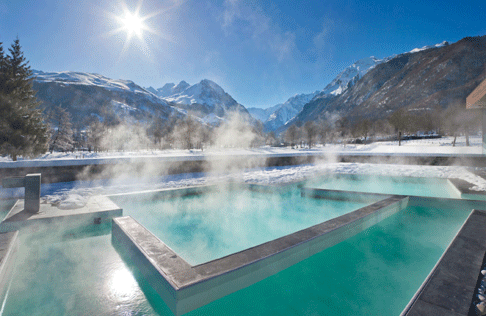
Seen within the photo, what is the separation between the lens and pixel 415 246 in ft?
11.1

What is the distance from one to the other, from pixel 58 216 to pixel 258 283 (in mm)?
3244

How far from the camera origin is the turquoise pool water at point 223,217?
3652mm

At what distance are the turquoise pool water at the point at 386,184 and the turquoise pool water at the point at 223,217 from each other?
2341 mm

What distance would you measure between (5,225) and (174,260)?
2806 mm

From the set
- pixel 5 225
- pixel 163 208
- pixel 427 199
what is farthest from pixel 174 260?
pixel 427 199

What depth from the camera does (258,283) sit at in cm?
221

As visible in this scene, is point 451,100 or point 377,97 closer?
point 451,100

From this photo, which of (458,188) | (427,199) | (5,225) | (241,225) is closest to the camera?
(5,225)

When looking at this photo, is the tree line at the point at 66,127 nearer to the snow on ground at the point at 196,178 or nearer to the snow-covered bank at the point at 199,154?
the snow-covered bank at the point at 199,154

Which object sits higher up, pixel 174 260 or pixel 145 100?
pixel 145 100

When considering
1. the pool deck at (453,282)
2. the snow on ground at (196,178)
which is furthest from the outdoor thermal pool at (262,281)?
the snow on ground at (196,178)

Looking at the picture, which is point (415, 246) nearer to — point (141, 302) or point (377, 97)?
point (141, 302)

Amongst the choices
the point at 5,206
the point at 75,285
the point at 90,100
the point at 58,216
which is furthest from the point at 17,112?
the point at 90,100

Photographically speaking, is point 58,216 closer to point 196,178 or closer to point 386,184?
point 196,178
